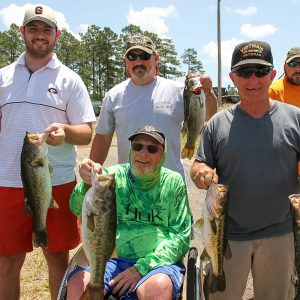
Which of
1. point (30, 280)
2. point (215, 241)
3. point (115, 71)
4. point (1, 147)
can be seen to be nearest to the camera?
point (215, 241)

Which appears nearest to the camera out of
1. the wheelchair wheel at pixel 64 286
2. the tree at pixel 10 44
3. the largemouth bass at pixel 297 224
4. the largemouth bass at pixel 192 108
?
the largemouth bass at pixel 297 224

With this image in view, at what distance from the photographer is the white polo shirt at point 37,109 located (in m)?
3.89

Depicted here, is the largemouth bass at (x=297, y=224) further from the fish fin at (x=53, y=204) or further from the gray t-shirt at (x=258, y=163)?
the fish fin at (x=53, y=204)

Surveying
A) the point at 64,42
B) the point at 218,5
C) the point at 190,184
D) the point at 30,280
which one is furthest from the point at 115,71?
the point at 30,280

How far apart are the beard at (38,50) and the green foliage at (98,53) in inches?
2094

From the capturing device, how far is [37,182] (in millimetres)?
3680

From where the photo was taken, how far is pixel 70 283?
11.0 ft

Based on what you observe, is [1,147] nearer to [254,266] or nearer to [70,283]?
[70,283]

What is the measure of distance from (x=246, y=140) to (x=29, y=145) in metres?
1.74

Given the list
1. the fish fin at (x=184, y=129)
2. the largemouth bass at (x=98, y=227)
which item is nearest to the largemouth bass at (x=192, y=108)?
the fish fin at (x=184, y=129)

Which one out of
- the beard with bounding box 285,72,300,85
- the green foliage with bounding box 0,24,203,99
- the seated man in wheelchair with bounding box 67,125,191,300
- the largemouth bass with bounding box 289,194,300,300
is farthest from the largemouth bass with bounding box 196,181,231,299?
the green foliage with bounding box 0,24,203,99

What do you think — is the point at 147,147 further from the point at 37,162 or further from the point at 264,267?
the point at 264,267

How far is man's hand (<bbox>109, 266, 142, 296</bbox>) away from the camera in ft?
10.9

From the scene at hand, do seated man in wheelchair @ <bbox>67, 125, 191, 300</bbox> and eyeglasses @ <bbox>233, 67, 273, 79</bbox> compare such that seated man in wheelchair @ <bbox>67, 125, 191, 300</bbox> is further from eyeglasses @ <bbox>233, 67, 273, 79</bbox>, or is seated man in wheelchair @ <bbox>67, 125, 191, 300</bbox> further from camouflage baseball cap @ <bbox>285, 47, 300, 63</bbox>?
camouflage baseball cap @ <bbox>285, 47, 300, 63</bbox>
